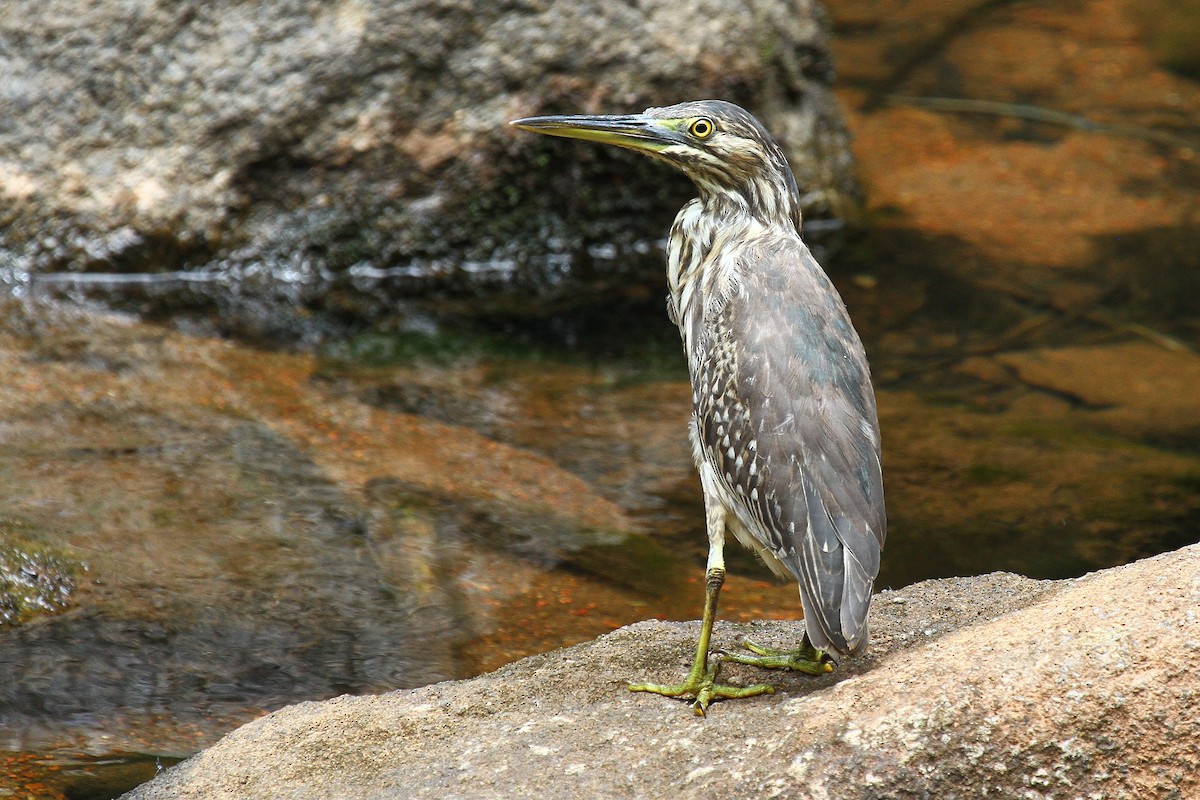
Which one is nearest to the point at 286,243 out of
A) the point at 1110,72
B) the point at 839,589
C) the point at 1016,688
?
the point at 839,589

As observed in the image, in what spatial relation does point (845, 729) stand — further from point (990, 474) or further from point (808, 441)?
point (990, 474)

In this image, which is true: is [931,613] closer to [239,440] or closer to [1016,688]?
[1016,688]

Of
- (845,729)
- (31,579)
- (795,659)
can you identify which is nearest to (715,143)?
(795,659)

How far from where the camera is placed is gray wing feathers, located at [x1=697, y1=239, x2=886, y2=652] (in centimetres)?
349

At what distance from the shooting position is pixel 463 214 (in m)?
8.46

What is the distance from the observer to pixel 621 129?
429 cm

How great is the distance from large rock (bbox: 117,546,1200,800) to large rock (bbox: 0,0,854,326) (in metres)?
4.78

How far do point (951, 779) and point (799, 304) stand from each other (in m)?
1.46

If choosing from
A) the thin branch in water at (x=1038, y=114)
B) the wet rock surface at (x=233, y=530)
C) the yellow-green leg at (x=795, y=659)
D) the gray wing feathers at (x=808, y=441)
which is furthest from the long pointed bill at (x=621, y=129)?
the thin branch in water at (x=1038, y=114)

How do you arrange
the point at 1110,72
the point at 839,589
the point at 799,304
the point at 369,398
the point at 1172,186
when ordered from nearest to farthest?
the point at 839,589, the point at 799,304, the point at 369,398, the point at 1172,186, the point at 1110,72

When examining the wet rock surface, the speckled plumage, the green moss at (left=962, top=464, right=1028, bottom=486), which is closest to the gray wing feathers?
the speckled plumage

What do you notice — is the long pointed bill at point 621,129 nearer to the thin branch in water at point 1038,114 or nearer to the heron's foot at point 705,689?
the heron's foot at point 705,689

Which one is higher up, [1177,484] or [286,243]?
[286,243]

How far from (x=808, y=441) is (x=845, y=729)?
2.80ft
